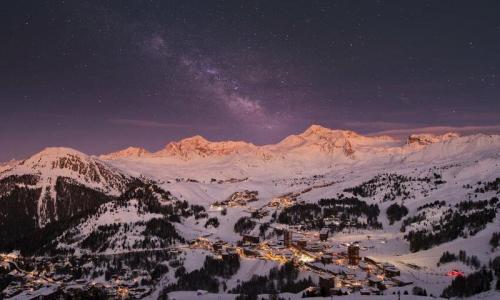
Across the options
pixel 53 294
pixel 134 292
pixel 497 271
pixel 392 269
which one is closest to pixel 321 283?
pixel 392 269

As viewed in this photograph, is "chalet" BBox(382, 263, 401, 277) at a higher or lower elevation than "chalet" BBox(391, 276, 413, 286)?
higher

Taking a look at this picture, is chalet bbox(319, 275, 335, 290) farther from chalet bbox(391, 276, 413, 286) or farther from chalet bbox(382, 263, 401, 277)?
chalet bbox(391, 276, 413, 286)

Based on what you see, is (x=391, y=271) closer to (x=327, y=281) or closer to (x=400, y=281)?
(x=400, y=281)

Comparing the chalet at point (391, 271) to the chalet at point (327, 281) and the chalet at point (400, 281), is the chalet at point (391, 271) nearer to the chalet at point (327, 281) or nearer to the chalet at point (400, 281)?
the chalet at point (400, 281)

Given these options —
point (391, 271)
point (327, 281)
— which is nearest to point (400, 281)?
point (391, 271)

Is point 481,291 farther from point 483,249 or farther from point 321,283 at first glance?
point 483,249

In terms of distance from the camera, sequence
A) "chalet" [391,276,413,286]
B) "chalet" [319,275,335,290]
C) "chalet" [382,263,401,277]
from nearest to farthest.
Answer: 1. "chalet" [319,275,335,290]
2. "chalet" [391,276,413,286]
3. "chalet" [382,263,401,277]

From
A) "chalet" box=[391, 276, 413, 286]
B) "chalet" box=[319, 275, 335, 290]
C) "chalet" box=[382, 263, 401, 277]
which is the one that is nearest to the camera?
"chalet" box=[319, 275, 335, 290]

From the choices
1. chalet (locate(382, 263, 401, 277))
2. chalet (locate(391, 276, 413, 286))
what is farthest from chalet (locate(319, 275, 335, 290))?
chalet (locate(391, 276, 413, 286))

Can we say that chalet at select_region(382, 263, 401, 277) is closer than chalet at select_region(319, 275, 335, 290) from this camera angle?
No

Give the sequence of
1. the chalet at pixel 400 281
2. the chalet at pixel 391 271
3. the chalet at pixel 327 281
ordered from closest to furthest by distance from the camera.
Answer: the chalet at pixel 327 281 < the chalet at pixel 400 281 < the chalet at pixel 391 271

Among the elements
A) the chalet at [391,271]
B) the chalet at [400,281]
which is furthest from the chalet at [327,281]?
the chalet at [400,281]
